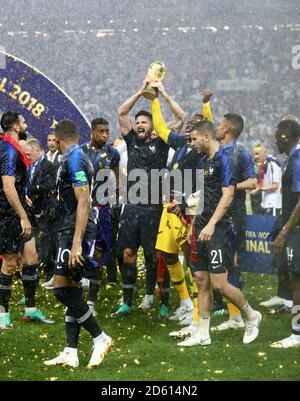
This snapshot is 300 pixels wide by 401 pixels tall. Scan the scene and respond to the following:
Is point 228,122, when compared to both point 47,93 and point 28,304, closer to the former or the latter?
point 28,304

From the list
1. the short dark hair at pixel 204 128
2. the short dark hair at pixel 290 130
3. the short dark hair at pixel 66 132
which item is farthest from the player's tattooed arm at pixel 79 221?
the short dark hair at pixel 290 130

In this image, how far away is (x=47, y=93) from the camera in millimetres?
12242

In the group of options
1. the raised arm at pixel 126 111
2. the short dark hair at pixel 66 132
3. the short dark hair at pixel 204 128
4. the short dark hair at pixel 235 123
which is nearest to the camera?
the short dark hair at pixel 66 132

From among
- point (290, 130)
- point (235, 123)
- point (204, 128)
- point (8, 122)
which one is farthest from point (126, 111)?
point (290, 130)

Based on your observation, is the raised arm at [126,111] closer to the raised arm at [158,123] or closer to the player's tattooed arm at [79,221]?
the raised arm at [158,123]

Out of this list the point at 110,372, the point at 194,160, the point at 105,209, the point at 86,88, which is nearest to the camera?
the point at 110,372

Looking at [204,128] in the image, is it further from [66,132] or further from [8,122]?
[8,122]

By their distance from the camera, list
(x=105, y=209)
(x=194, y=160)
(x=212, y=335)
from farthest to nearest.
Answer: (x=105, y=209) < (x=194, y=160) < (x=212, y=335)

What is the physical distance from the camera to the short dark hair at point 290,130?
24.5ft

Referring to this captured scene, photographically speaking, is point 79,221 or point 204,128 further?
point 204,128

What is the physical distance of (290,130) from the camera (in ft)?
24.5

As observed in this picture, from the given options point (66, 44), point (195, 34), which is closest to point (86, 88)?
point (66, 44)

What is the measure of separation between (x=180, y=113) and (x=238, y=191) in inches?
37.5

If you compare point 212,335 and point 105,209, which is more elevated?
point 105,209
